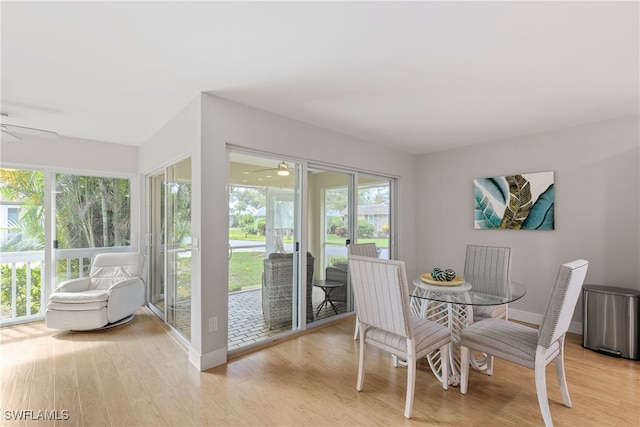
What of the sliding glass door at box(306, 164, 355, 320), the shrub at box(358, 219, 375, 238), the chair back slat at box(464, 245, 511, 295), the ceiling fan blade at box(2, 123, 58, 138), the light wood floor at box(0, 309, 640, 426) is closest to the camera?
the light wood floor at box(0, 309, 640, 426)

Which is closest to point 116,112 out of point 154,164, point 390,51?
point 154,164

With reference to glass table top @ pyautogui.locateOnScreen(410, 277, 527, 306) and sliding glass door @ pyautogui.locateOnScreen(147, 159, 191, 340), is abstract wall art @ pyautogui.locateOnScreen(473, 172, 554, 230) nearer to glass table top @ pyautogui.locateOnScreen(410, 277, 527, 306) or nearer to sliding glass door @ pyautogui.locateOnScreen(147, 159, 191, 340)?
glass table top @ pyautogui.locateOnScreen(410, 277, 527, 306)

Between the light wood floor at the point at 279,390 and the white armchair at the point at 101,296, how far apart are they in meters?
0.31

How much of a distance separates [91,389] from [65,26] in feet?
8.29

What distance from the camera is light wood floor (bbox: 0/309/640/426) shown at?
2.00 m

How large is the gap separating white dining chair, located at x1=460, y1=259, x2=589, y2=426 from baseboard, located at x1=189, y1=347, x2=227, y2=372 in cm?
202

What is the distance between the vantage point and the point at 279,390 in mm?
2324

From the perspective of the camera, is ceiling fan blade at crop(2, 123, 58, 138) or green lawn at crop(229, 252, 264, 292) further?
green lawn at crop(229, 252, 264, 292)

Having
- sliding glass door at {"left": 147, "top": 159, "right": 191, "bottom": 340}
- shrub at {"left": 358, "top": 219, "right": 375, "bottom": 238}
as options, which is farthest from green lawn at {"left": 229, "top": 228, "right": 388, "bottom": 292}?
shrub at {"left": 358, "top": 219, "right": 375, "bottom": 238}

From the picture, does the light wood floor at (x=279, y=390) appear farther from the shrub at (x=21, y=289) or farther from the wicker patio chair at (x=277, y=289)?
the shrub at (x=21, y=289)

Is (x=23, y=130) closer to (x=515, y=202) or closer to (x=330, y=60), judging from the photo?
(x=330, y=60)

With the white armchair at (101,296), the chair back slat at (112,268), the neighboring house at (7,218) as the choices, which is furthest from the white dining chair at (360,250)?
the neighboring house at (7,218)

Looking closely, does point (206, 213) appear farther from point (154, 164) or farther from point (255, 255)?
point (154, 164)

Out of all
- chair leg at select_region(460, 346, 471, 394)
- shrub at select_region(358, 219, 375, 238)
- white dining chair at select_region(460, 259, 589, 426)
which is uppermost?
shrub at select_region(358, 219, 375, 238)
